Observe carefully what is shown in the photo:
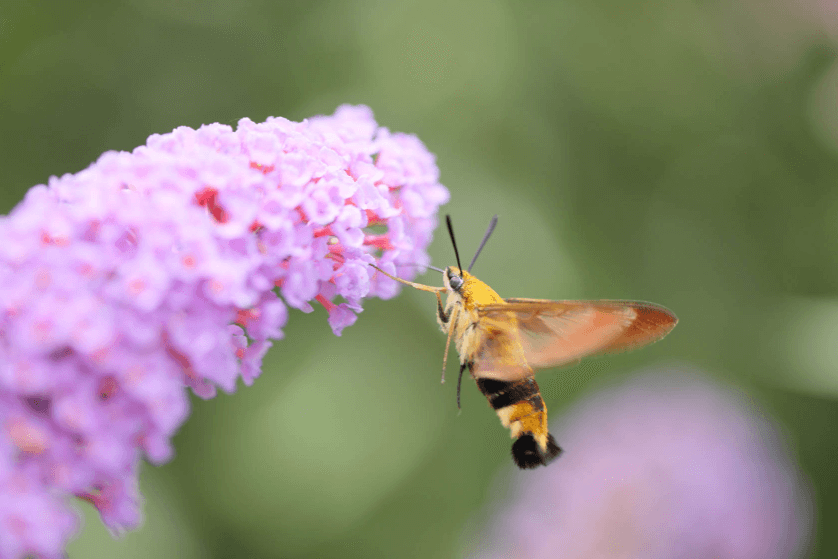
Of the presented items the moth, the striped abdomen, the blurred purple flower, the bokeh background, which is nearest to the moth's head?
the moth

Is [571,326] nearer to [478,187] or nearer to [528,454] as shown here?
[528,454]

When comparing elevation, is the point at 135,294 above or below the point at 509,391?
above

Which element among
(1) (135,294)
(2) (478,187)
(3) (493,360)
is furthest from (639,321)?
(2) (478,187)

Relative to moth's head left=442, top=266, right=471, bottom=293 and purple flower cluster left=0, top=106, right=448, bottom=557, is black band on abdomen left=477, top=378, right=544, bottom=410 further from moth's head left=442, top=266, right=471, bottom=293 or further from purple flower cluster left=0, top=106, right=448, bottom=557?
purple flower cluster left=0, top=106, right=448, bottom=557

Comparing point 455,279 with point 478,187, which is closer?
point 455,279

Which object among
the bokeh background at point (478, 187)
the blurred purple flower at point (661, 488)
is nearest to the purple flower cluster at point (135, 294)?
the bokeh background at point (478, 187)

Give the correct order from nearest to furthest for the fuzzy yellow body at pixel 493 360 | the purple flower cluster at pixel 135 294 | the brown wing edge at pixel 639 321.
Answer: the purple flower cluster at pixel 135 294 → the brown wing edge at pixel 639 321 → the fuzzy yellow body at pixel 493 360

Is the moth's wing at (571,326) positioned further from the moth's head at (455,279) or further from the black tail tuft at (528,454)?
the black tail tuft at (528,454)
